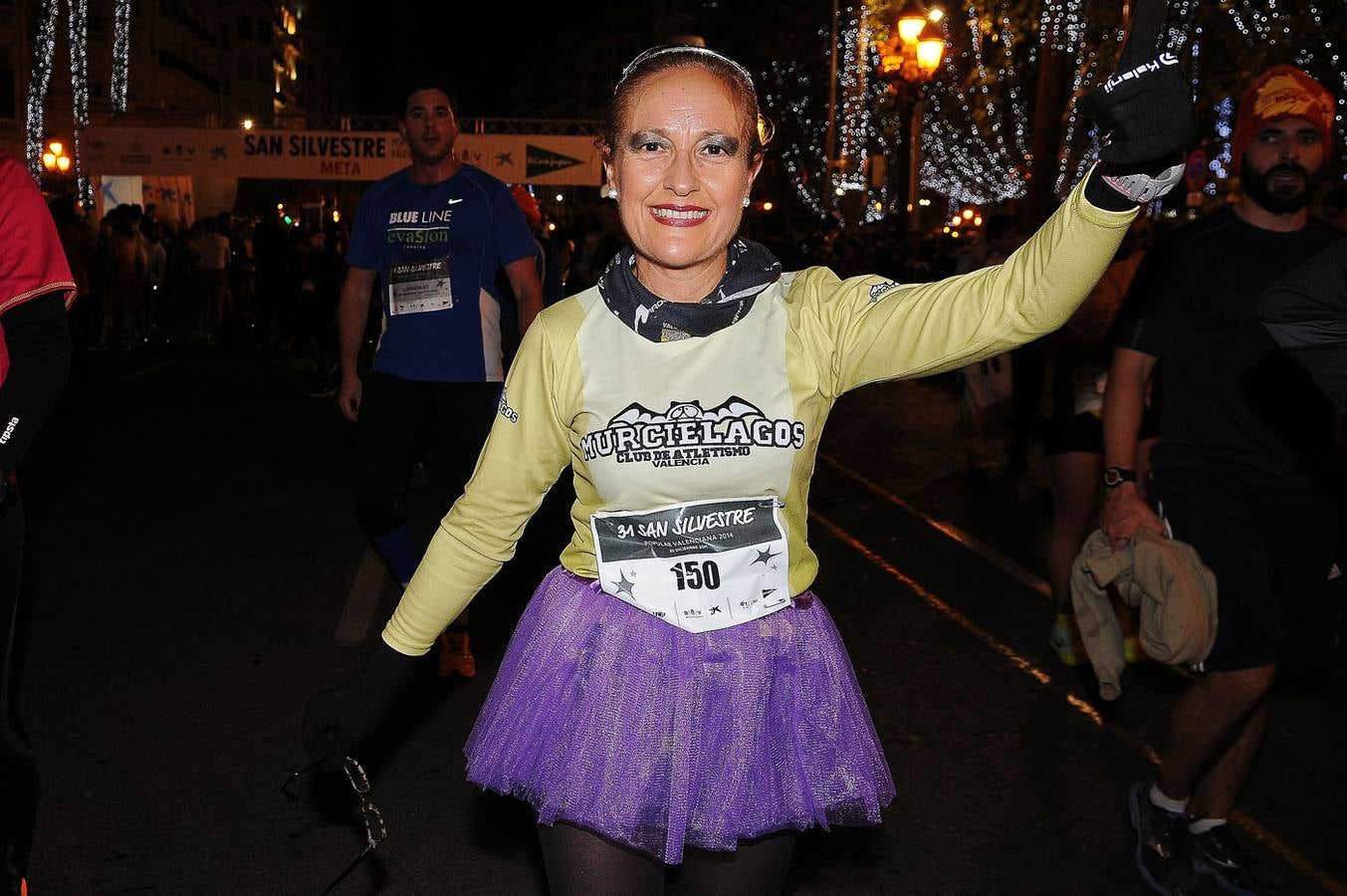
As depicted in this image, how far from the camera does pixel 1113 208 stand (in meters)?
2.07

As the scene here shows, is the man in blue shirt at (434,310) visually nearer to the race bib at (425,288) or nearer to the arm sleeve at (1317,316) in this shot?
the race bib at (425,288)

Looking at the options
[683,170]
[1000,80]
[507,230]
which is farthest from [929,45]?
[683,170]

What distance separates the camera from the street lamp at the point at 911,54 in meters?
20.2

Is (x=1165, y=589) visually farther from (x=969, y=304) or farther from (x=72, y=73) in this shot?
(x=72, y=73)

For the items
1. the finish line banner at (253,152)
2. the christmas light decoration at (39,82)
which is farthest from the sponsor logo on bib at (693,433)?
the christmas light decoration at (39,82)

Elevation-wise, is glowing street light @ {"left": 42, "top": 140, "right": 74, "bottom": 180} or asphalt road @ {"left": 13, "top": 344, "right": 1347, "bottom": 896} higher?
glowing street light @ {"left": 42, "top": 140, "right": 74, "bottom": 180}

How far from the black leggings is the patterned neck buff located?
89 centimetres

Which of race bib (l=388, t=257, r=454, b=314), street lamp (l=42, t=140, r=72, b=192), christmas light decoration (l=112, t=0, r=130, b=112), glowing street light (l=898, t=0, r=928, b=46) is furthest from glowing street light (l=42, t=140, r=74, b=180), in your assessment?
race bib (l=388, t=257, r=454, b=314)

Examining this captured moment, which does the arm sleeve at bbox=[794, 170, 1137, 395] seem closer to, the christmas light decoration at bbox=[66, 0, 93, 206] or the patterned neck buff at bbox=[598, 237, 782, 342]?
the patterned neck buff at bbox=[598, 237, 782, 342]

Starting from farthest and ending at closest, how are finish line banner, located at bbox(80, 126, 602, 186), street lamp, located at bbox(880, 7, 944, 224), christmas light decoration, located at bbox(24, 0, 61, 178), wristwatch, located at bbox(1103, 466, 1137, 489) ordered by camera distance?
christmas light decoration, located at bbox(24, 0, 61, 178) < finish line banner, located at bbox(80, 126, 602, 186) < street lamp, located at bbox(880, 7, 944, 224) < wristwatch, located at bbox(1103, 466, 1137, 489)

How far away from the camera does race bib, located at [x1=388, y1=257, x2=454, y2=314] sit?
5.46 metres

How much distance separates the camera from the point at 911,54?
67.6 feet

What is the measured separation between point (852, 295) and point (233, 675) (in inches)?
160

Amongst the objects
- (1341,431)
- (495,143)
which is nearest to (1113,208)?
(1341,431)
